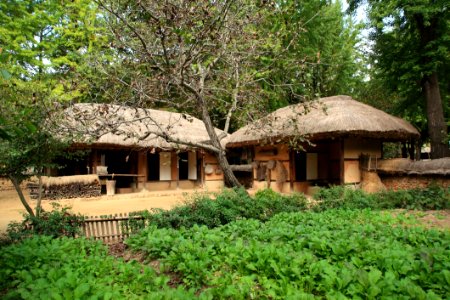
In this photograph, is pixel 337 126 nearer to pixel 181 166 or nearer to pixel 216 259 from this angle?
pixel 216 259

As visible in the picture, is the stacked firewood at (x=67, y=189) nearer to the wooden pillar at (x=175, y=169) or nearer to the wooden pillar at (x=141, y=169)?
the wooden pillar at (x=141, y=169)

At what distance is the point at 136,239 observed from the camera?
17.1 ft

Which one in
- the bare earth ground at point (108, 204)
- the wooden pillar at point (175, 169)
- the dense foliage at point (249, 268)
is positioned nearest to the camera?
the dense foliage at point (249, 268)

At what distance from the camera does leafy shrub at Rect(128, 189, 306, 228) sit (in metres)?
6.41

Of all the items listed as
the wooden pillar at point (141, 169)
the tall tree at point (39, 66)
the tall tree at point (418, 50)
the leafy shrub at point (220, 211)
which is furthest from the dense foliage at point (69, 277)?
the wooden pillar at point (141, 169)

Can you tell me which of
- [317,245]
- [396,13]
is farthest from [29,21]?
[317,245]

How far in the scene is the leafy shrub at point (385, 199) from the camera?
7.96 metres

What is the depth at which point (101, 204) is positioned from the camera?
12.0 m

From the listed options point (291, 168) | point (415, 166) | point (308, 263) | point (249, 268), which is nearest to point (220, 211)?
point (249, 268)

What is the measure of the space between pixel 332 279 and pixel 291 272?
1.48ft

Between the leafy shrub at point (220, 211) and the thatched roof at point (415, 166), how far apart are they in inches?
199

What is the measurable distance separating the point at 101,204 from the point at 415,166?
1063cm

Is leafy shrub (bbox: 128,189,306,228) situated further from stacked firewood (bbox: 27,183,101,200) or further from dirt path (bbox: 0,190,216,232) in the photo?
stacked firewood (bbox: 27,183,101,200)

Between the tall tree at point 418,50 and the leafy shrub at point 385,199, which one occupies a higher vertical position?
the tall tree at point 418,50
